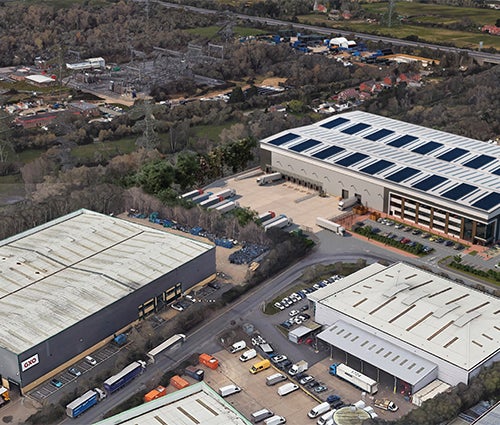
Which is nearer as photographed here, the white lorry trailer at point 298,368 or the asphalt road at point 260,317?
the asphalt road at point 260,317

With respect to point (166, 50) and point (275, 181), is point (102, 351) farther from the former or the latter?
point (166, 50)

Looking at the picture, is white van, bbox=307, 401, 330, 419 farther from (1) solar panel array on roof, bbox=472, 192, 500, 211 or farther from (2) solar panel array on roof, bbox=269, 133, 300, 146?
(2) solar panel array on roof, bbox=269, 133, 300, 146

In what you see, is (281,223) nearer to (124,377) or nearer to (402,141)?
(402,141)

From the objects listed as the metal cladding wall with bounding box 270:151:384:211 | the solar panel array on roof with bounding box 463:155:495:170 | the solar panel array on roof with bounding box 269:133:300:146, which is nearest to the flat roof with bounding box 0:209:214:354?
the metal cladding wall with bounding box 270:151:384:211

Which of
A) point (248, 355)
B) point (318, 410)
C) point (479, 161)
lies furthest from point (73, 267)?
point (479, 161)

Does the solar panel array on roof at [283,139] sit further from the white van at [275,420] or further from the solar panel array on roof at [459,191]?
the white van at [275,420]

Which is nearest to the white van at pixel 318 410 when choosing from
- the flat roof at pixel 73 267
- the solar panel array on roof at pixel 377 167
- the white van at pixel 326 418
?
the white van at pixel 326 418
